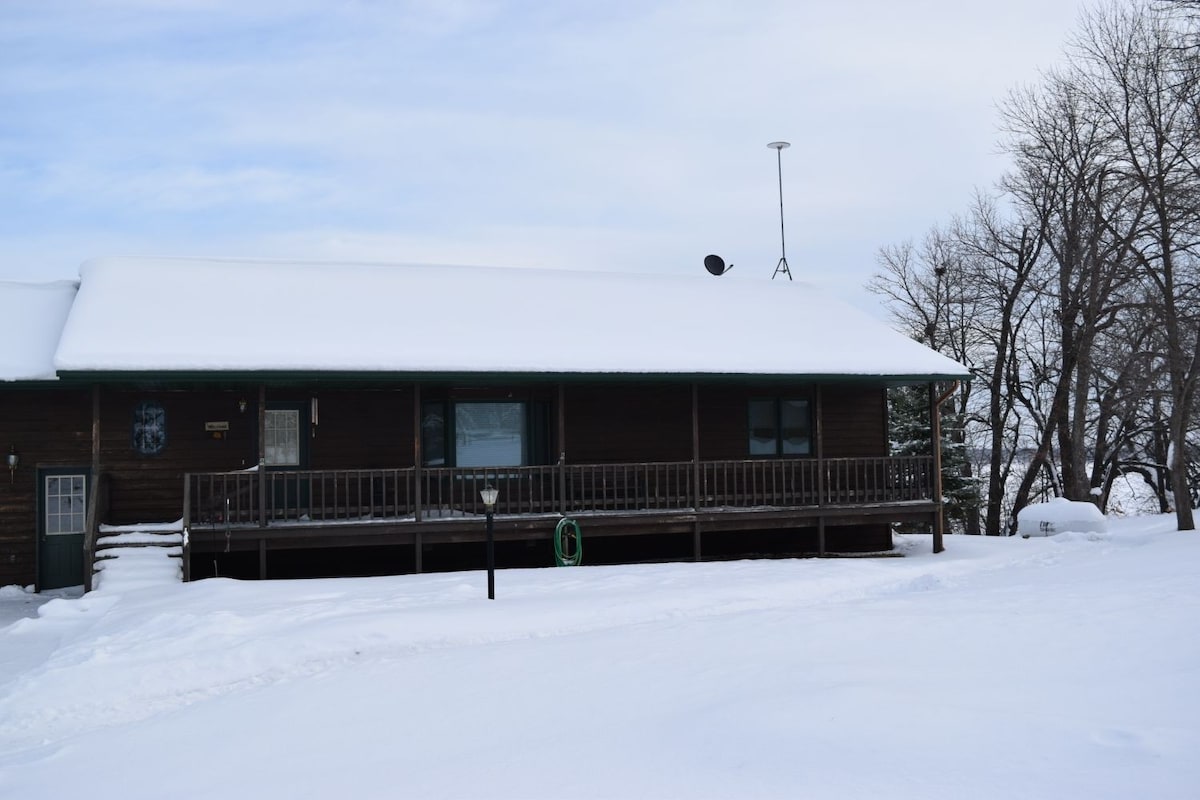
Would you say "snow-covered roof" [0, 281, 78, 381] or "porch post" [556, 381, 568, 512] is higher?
"snow-covered roof" [0, 281, 78, 381]

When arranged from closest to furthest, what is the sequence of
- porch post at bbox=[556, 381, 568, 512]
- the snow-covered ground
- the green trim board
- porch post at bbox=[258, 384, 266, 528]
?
the snow-covered ground
the green trim board
porch post at bbox=[258, 384, 266, 528]
porch post at bbox=[556, 381, 568, 512]

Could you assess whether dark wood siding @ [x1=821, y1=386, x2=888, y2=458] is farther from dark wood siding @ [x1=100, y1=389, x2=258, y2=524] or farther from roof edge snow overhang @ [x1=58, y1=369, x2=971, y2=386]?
dark wood siding @ [x1=100, y1=389, x2=258, y2=524]

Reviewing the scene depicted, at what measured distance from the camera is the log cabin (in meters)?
15.8

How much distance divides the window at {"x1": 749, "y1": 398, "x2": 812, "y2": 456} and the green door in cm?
1152

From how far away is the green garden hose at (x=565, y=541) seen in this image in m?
16.8

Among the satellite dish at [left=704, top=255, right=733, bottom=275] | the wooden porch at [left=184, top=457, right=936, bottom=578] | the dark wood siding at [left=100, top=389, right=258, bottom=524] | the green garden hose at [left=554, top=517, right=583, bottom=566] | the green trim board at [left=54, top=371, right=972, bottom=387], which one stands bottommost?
the green garden hose at [left=554, top=517, right=583, bottom=566]

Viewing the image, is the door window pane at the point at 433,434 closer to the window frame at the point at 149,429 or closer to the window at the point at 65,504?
the window frame at the point at 149,429

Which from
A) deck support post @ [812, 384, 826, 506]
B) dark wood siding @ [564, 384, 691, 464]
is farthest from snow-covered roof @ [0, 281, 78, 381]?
deck support post @ [812, 384, 826, 506]

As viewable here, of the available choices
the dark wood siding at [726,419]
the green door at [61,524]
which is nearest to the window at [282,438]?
the green door at [61,524]

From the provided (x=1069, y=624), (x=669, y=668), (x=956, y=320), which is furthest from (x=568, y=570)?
(x=956, y=320)

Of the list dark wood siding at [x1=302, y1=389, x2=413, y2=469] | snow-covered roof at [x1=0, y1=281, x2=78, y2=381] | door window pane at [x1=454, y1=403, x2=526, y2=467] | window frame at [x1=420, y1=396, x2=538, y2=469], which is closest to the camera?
snow-covered roof at [x1=0, y1=281, x2=78, y2=381]

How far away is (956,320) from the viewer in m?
36.2

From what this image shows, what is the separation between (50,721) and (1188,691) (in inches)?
359

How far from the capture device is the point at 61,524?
16547 millimetres
